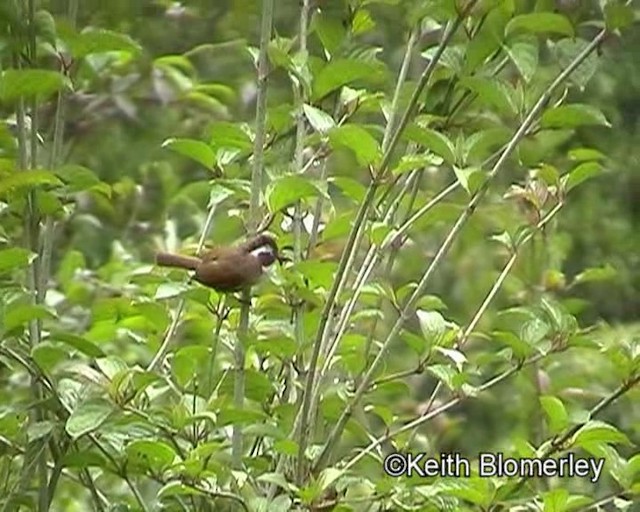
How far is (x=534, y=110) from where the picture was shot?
30.8 inches

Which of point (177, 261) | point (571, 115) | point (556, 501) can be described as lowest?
point (556, 501)

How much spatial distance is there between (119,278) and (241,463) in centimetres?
64

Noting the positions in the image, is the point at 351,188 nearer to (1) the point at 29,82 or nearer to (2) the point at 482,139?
(2) the point at 482,139

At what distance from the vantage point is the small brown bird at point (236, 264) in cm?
78

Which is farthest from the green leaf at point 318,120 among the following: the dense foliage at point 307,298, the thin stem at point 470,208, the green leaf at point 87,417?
the green leaf at point 87,417

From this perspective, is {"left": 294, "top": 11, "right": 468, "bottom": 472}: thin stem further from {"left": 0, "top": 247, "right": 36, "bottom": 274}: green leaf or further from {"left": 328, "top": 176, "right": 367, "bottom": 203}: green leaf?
{"left": 0, "top": 247, "right": 36, "bottom": 274}: green leaf

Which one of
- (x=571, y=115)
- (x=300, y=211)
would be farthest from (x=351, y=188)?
(x=571, y=115)

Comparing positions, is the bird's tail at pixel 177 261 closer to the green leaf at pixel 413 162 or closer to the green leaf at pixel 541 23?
the green leaf at pixel 413 162

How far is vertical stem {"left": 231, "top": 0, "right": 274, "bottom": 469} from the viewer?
31.0 inches

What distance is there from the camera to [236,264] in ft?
2.55

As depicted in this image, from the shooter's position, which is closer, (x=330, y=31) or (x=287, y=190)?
(x=287, y=190)

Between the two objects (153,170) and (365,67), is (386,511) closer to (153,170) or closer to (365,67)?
(365,67)

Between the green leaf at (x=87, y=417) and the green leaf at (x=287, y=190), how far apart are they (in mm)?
156

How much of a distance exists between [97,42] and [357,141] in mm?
185
